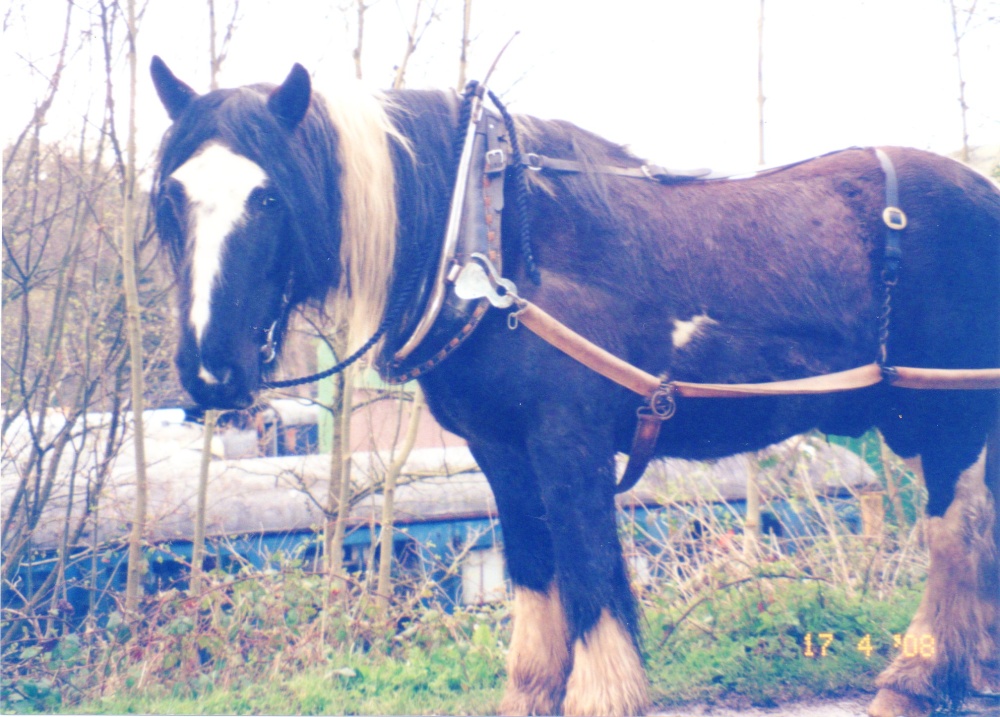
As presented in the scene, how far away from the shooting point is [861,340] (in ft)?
8.75

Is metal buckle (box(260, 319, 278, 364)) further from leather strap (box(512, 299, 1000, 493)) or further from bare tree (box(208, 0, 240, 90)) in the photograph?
bare tree (box(208, 0, 240, 90))

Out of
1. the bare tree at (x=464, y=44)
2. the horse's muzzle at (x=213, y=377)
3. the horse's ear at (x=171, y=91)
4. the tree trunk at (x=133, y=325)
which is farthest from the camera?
the bare tree at (x=464, y=44)

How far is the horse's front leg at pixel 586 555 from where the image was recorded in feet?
7.45

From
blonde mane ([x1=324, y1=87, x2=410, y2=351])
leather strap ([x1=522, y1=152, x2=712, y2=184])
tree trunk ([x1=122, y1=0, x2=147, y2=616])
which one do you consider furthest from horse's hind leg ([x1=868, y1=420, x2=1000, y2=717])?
tree trunk ([x1=122, y1=0, x2=147, y2=616])

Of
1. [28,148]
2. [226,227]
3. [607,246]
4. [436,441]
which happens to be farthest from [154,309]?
[607,246]

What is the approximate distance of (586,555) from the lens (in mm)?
2297

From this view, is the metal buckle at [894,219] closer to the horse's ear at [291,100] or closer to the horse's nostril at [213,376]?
the horse's ear at [291,100]

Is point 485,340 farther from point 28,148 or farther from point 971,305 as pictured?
point 28,148

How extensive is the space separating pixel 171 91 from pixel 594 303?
1.30 metres

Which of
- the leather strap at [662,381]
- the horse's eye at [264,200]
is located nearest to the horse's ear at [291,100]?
the horse's eye at [264,200]

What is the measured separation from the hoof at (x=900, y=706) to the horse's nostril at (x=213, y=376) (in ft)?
7.17

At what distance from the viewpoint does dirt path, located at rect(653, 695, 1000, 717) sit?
2.70 meters

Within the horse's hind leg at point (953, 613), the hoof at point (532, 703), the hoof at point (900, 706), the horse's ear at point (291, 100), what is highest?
the horse's ear at point (291, 100)

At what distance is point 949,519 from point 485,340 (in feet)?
5.44
